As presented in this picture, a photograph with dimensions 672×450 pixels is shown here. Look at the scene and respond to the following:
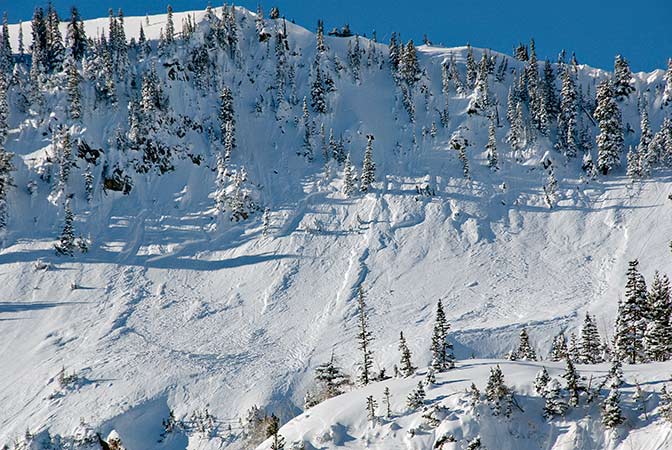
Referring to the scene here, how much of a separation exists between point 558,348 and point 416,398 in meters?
21.8

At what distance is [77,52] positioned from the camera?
108 meters

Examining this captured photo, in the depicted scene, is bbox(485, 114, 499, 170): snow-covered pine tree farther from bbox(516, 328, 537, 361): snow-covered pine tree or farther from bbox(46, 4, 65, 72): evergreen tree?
bbox(46, 4, 65, 72): evergreen tree

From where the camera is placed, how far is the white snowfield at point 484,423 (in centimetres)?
3106

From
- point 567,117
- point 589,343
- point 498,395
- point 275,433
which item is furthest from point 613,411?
point 567,117

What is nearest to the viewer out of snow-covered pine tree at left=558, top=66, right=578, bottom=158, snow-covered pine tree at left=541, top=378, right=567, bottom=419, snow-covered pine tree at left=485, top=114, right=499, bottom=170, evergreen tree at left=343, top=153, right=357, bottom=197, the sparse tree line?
snow-covered pine tree at left=541, top=378, right=567, bottom=419

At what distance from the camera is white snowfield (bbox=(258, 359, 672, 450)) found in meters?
31.1

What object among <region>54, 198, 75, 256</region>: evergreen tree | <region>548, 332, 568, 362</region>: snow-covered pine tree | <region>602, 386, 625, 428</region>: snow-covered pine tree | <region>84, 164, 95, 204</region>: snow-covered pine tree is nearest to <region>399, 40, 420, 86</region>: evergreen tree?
<region>84, 164, 95, 204</region>: snow-covered pine tree

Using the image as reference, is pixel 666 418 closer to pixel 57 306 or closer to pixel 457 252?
pixel 457 252

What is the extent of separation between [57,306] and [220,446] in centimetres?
2816

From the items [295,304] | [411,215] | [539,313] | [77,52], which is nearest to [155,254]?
[295,304]

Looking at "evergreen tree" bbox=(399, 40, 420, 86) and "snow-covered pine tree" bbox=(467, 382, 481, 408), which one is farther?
"evergreen tree" bbox=(399, 40, 420, 86)

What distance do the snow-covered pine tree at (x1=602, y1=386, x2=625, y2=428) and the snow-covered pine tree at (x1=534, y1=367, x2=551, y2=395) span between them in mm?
3090

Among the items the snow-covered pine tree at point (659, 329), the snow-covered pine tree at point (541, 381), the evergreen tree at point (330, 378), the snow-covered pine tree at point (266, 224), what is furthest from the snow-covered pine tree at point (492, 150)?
the snow-covered pine tree at point (541, 381)

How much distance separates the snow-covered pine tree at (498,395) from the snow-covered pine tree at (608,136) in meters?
65.0
